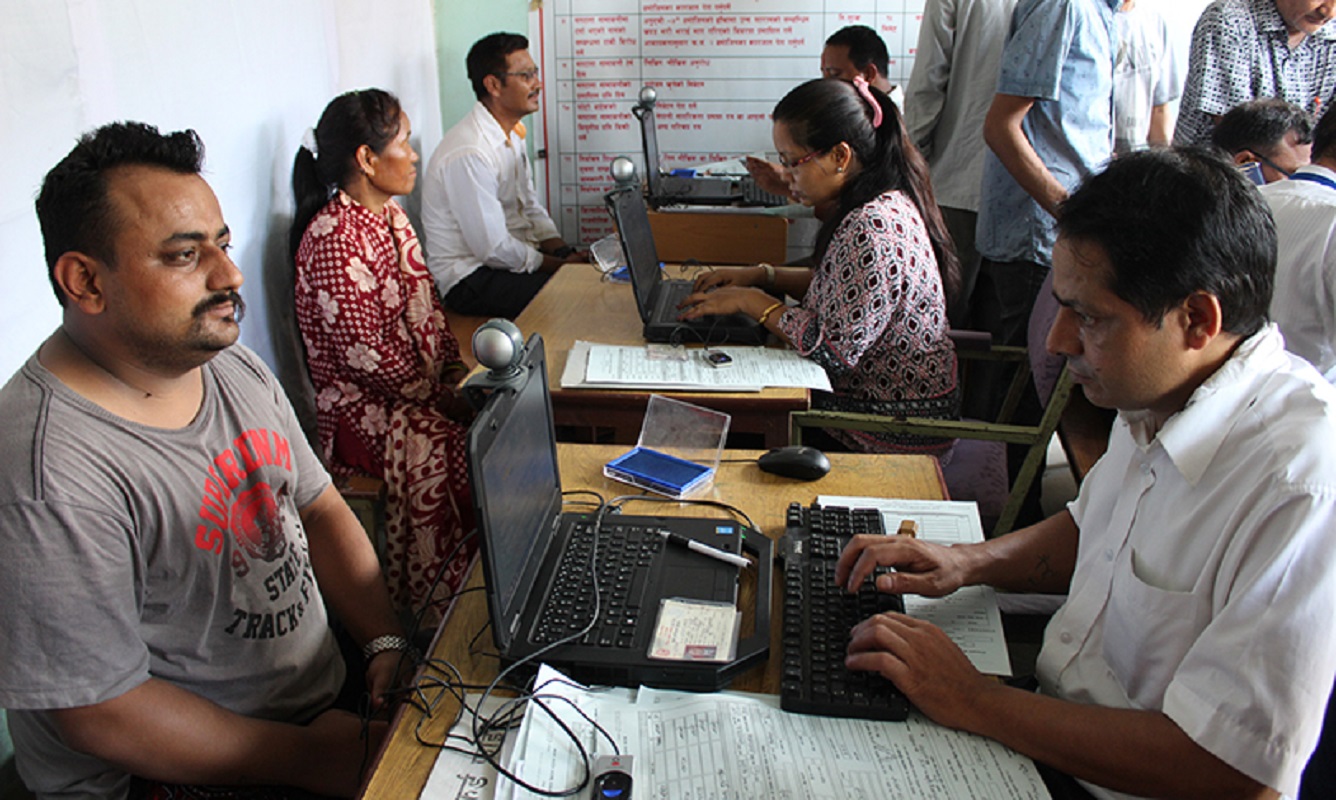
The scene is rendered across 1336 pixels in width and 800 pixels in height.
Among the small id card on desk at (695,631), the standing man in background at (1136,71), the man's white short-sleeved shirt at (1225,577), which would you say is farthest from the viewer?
the standing man in background at (1136,71)

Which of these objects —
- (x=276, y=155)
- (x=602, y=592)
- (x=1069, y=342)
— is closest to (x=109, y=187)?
(x=602, y=592)

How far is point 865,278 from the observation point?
1949 millimetres

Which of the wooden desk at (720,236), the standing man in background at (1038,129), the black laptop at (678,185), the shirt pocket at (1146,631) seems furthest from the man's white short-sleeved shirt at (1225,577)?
the black laptop at (678,185)

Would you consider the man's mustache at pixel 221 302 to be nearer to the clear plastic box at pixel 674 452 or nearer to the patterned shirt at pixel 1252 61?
the clear plastic box at pixel 674 452

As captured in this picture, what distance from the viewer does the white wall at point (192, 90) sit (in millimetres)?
1488

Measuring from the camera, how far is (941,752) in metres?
0.93

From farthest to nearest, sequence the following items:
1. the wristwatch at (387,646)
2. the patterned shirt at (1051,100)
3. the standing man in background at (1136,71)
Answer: the standing man in background at (1136,71) < the patterned shirt at (1051,100) < the wristwatch at (387,646)

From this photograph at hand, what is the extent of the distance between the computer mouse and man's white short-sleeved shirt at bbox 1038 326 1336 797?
457 millimetres

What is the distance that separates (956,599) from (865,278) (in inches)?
35.8

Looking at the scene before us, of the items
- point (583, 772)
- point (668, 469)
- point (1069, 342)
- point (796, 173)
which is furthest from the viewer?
point (796, 173)

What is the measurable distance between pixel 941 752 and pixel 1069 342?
0.46 meters

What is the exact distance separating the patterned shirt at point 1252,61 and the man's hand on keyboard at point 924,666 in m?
2.62

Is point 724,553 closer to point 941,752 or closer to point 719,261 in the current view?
point 941,752

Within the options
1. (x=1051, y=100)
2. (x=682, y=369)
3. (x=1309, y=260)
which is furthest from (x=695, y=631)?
(x=1051, y=100)
